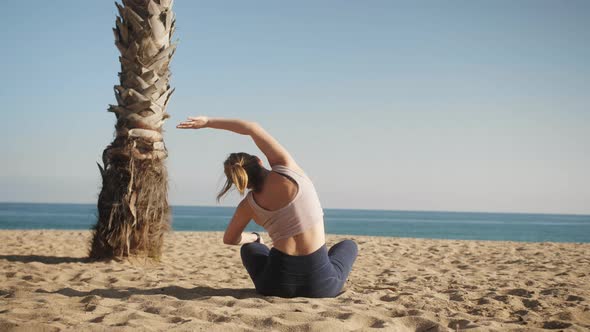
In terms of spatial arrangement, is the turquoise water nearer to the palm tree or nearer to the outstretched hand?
the palm tree

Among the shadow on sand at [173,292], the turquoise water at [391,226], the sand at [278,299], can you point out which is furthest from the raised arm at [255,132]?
the turquoise water at [391,226]

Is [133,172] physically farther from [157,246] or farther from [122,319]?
[122,319]

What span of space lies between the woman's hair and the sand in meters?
0.95

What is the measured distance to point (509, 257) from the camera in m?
8.20

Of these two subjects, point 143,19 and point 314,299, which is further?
point 143,19

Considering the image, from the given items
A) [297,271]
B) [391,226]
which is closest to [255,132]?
[297,271]

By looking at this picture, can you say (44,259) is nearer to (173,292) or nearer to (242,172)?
(173,292)

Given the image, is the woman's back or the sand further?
the woman's back

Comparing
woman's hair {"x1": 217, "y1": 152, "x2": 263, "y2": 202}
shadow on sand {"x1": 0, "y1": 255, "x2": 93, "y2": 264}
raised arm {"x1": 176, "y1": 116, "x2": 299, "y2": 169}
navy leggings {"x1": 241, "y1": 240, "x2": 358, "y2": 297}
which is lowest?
shadow on sand {"x1": 0, "y1": 255, "x2": 93, "y2": 264}

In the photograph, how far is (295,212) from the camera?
11.7ft

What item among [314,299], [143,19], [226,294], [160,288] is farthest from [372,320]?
[143,19]

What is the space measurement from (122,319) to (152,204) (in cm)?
340

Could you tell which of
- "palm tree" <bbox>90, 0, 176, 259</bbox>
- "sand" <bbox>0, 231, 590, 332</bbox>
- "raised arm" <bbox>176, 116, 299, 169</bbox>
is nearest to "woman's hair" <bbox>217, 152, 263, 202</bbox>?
"raised arm" <bbox>176, 116, 299, 169</bbox>

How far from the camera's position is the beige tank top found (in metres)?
3.55
